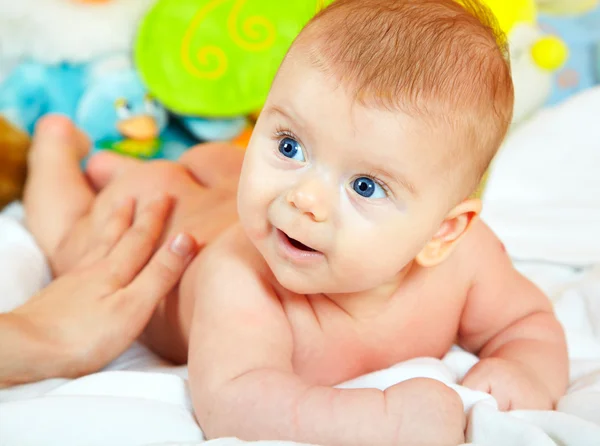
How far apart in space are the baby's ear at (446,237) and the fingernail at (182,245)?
0.35m

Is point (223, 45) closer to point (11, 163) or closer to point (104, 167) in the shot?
point (104, 167)

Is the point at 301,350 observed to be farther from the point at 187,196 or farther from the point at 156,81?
the point at 156,81

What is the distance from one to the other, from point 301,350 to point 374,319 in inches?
4.0

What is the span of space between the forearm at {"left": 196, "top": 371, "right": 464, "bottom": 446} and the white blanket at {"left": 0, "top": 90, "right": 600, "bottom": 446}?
40mm

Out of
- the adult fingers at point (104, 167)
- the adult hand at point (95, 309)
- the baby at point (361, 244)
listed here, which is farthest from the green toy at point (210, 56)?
the baby at point (361, 244)


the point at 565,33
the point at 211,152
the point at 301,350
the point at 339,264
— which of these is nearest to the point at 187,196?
the point at 211,152

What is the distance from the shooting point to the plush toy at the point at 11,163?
1.46 metres

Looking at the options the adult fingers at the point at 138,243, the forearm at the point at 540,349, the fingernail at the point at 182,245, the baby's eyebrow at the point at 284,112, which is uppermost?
the baby's eyebrow at the point at 284,112

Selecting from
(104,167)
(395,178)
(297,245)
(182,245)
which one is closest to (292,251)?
(297,245)

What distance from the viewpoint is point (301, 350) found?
0.97 meters

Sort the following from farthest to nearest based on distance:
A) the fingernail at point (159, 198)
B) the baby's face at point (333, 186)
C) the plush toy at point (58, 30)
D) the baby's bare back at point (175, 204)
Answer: the plush toy at point (58, 30)
the fingernail at point (159, 198)
the baby's bare back at point (175, 204)
the baby's face at point (333, 186)

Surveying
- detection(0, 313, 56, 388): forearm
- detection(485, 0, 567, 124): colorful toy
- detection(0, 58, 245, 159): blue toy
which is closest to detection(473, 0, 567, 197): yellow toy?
detection(485, 0, 567, 124): colorful toy

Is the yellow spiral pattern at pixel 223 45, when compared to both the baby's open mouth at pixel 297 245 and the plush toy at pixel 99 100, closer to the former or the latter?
the plush toy at pixel 99 100

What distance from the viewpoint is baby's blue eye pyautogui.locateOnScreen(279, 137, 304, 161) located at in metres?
0.81
